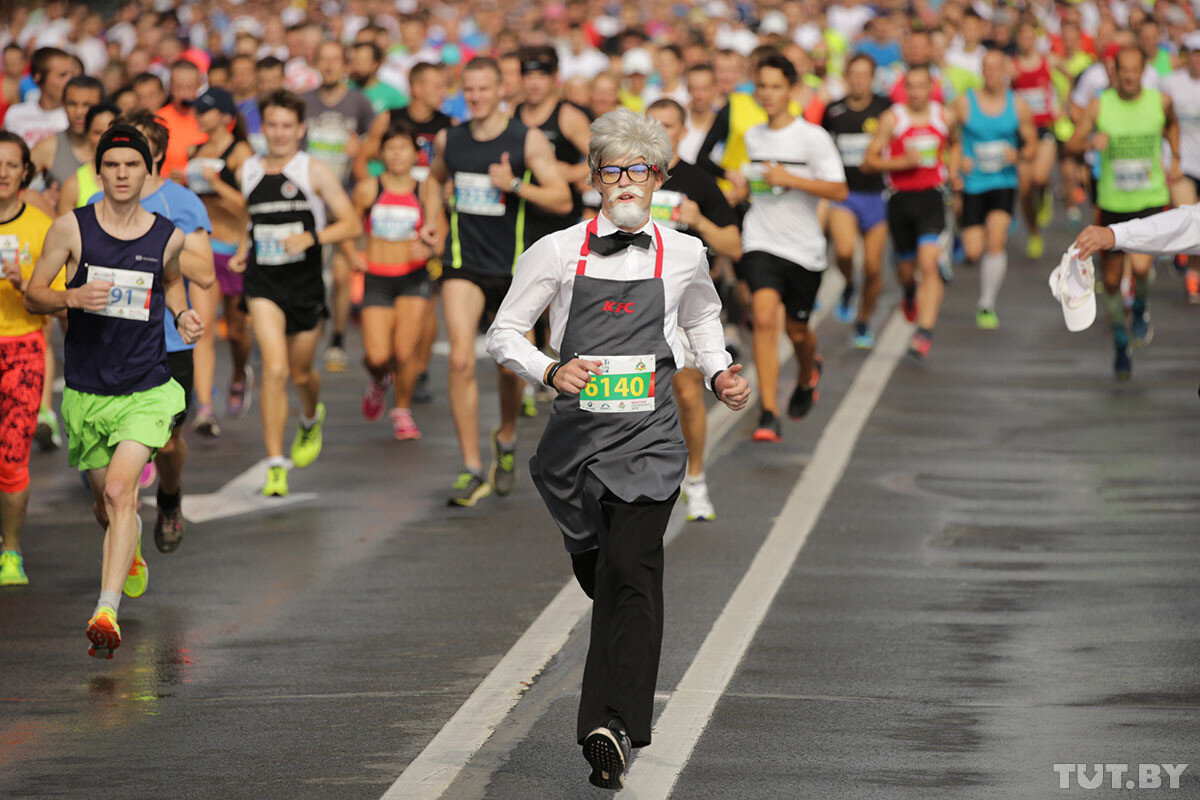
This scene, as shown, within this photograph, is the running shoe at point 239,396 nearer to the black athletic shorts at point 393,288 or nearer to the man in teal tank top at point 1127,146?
the black athletic shorts at point 393,288

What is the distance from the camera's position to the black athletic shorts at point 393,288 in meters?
13.4

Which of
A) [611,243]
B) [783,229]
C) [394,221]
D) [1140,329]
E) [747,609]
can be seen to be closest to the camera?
[611,243]

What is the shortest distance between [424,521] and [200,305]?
2423 millimetres

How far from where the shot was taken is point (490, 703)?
7.12 meters

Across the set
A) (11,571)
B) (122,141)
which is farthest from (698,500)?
(122,141)

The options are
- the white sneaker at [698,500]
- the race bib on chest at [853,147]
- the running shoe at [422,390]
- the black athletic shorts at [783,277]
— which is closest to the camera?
the white sneaker at [698,500]

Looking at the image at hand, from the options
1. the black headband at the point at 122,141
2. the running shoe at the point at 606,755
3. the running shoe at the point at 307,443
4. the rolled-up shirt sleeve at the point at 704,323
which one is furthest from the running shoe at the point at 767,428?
the running shoe at the point at 606,755

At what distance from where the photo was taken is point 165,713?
7.05m

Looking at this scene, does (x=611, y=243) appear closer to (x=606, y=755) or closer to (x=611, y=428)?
(x=611, y=428)

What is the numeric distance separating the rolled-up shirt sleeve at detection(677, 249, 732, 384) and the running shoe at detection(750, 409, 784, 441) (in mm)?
5761

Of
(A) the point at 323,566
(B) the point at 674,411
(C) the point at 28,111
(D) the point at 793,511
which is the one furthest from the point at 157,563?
(C) the point at 28,111

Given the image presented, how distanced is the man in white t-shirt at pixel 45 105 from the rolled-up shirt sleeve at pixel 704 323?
7961 millimetres

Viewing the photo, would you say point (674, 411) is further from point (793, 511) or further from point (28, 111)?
point (28, 111)

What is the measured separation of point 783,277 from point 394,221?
2.45 metres
